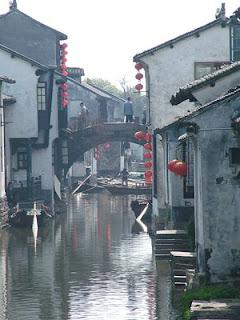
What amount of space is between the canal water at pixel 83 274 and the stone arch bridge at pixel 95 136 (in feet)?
41.7

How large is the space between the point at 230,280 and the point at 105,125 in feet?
147

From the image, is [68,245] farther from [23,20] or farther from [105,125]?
[23,20]

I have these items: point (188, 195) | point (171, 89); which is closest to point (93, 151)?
point (171, 89)

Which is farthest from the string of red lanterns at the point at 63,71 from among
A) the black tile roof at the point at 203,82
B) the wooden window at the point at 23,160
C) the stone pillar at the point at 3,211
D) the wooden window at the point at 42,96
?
the black tile roof at the point at 203,82

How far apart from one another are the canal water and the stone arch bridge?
1271cm

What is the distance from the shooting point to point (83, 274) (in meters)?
35.1

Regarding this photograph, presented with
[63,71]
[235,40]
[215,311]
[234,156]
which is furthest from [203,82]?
[63,71]

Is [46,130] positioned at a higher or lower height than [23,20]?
lower

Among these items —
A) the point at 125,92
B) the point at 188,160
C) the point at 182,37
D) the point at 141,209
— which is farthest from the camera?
the point at 125,92

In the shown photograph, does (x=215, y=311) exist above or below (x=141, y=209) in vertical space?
below

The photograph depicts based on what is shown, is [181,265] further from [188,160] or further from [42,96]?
[42,96]

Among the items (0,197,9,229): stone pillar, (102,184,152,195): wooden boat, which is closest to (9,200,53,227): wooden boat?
(0,197,9,229): stone pillar

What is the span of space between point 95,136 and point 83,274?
35.2m

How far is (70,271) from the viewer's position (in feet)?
118
